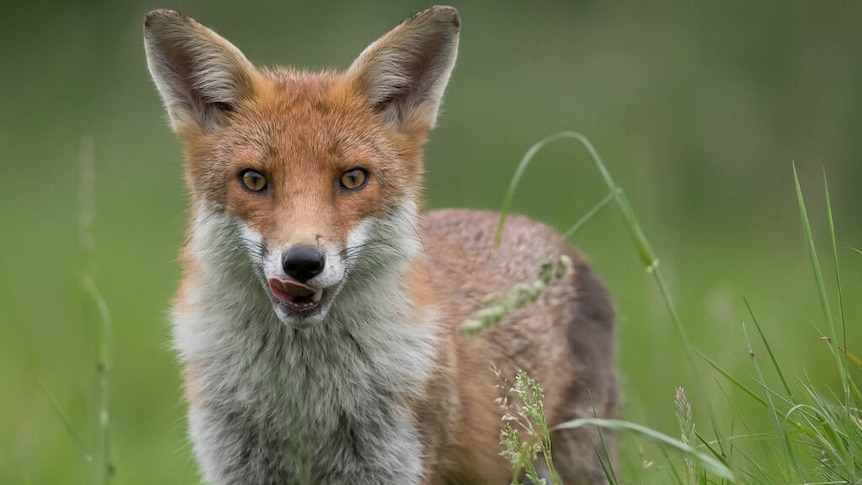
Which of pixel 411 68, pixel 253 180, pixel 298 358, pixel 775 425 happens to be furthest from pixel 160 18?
pixel 775 425

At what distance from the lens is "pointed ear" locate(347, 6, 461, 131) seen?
5812mm

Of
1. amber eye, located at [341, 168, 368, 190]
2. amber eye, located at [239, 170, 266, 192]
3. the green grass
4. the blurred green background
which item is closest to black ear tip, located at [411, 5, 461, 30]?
amber eye, located at [341, 168, 368, 190]

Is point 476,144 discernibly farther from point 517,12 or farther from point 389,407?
point 389,407

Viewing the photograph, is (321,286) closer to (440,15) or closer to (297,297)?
(297,297)

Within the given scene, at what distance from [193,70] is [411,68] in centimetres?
108

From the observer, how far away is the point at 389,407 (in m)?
5.51

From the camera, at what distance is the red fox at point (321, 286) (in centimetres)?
529

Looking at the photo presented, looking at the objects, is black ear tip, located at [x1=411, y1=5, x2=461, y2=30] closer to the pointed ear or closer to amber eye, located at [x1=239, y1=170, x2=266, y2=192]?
the pointed ear

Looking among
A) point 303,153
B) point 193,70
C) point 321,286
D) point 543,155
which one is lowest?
point 543,155

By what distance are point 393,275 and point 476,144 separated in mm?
11428

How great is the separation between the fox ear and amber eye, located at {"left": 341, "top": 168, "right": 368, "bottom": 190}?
0.74m

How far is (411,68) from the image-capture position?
603 cm

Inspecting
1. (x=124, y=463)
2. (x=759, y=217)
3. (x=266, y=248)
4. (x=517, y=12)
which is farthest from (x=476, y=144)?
(x=266, y=248)

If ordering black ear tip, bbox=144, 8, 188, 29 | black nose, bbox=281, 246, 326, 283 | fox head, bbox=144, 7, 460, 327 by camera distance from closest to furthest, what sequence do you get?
black nose, bbox=281, 246, 326, 283, fox head, bbox=144, 7, 460, 327, black ear tip, bbox=144, 8, 188, 29
